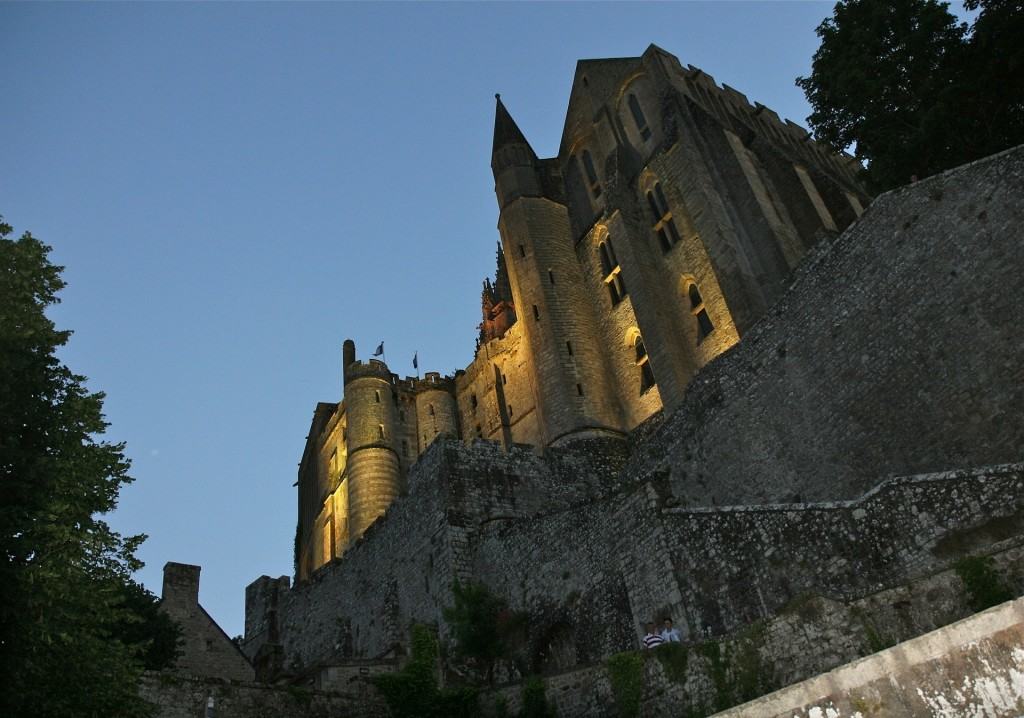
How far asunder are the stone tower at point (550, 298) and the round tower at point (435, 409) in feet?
26.7

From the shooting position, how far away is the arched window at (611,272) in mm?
35406

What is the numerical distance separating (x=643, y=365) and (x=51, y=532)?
24920 millimetres

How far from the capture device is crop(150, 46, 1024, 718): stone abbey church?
9.81m

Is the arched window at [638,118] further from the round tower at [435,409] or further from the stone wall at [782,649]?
the stone wall at [782,649]

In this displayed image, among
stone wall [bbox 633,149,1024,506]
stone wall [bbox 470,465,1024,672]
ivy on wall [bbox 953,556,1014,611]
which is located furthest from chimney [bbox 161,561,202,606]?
ivy on wall [bbox 953,556,1014,611]

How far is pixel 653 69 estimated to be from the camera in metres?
36.2

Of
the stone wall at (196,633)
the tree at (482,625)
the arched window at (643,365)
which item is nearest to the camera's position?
the tree at (482,625)

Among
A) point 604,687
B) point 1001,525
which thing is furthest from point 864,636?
point 604,687

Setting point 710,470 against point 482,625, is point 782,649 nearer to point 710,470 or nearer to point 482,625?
point 482,625

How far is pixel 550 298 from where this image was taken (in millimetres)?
35062

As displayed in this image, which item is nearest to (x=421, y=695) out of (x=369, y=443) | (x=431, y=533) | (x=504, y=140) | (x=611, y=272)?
(x=431, y=533)

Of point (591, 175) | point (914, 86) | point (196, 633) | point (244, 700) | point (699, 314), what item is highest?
point (591, 175)

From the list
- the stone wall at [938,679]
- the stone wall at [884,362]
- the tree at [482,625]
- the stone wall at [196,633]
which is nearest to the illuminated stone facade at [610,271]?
the stone wall at [884,362]

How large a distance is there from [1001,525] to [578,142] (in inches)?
1290
